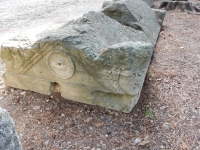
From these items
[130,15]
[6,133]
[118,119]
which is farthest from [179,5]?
[6,133]

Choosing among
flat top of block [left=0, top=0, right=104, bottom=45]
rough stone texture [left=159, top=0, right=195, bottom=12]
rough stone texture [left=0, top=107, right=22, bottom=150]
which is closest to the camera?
rough stone texture [left=0, top=107, right=22, bottom=150]

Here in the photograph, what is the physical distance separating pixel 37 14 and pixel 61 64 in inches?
208

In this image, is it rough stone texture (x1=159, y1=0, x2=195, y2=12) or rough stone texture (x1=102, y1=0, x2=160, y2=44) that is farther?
rough stone texture (x1=159, y1=0, x2=195, y2=12)

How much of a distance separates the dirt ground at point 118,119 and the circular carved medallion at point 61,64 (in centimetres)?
43

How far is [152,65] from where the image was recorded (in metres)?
3.65

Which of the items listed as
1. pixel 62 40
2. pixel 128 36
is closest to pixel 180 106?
pixel 128 36

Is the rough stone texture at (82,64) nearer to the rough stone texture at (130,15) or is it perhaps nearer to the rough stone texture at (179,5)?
the rough stone texture at (130,15)

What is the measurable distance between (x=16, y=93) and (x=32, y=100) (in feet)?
1.04

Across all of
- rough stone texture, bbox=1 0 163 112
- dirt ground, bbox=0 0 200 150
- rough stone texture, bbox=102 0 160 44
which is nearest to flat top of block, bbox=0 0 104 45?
rough stone texture, bbox=102 0 160 44

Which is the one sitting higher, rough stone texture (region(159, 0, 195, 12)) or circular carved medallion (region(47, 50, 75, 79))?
circular carved medallion (region(47, 50, 75, 79))

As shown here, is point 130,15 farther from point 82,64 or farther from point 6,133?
point 6,133

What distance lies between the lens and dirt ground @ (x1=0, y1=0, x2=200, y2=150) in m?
2.18

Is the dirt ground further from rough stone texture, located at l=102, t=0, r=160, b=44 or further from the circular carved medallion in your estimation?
rough stone texture, located at l=102, t=0, r=160, b=44

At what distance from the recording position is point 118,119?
2465mm
